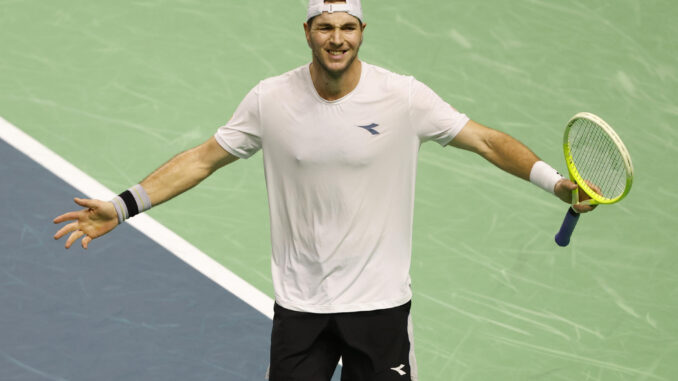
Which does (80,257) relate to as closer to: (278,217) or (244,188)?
(244,188)

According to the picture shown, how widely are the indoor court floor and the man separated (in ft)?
5.52


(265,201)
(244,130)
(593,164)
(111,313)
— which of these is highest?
(244,130)

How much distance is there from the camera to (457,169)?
30.7 feet

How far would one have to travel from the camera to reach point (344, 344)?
6.23 meters

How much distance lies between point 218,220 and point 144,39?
214cm

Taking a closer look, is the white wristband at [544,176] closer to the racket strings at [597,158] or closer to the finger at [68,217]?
the racket strings at [597,158]

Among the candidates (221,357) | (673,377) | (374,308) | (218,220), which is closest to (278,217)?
(374,308)

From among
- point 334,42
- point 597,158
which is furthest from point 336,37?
point 597,158

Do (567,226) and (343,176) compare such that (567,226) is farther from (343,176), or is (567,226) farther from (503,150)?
(343,176)

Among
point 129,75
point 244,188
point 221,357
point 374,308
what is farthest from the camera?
point 129,75

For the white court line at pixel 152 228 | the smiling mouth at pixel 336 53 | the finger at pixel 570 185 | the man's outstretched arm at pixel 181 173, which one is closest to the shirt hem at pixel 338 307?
the man's outstretched arm at pixel 181 173

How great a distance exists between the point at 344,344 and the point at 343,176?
87cm

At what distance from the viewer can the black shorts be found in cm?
616

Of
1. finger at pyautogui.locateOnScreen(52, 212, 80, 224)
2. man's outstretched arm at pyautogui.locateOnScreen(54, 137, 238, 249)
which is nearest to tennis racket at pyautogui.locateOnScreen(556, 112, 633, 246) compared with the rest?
man's outstretched arm at pyautogui.locateOnScreen(54, 137, 238, 249)
